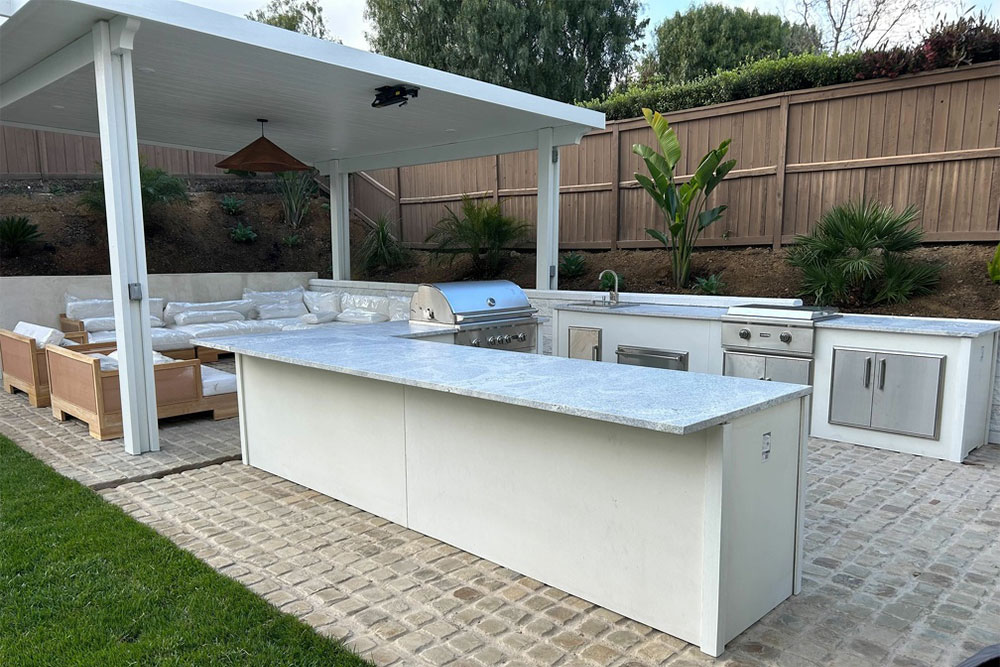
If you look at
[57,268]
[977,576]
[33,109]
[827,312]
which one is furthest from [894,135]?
[57,268]

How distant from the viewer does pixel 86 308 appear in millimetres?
8148

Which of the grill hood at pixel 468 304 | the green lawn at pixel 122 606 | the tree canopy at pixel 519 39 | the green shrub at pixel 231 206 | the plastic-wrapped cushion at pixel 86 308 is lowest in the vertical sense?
the green lawn at pixel 122 606

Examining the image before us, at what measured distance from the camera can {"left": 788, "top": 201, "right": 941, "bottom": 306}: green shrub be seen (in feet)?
20.7

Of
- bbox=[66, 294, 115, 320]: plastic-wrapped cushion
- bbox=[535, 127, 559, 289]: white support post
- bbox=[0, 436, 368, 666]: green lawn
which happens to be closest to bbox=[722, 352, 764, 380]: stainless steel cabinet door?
bbox=[535, 127, 559, 289]: white support post

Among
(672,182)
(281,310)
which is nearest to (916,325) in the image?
(672,182)

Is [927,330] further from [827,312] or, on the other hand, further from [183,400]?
[183,400]

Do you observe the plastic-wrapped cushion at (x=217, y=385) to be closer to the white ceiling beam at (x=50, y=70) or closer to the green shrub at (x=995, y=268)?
the white ceiling beam at (x=50, y=70)

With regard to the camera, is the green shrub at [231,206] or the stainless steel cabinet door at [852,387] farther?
the green shrub at [231,206]

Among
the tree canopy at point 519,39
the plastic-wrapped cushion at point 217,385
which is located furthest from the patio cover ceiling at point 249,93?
the tree canopy at point 519,39

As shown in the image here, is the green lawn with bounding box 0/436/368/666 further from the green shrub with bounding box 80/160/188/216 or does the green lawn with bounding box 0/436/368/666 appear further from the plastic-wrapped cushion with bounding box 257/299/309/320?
the green shrub with bounding box 80/160/188/216

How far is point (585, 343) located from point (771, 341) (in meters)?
1.82

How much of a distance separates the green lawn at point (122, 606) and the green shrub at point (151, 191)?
9.29 metres

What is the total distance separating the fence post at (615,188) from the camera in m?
9.55

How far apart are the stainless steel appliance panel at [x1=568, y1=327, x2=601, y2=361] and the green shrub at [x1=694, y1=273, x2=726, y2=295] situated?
2.19m
